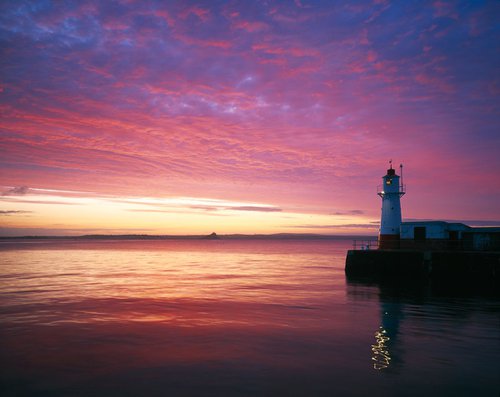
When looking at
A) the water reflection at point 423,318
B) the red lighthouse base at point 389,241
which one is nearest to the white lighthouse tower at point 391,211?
the red lighthouse base at point 389,241

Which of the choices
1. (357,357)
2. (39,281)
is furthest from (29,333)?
(39,281)

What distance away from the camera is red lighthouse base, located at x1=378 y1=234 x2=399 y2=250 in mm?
38450

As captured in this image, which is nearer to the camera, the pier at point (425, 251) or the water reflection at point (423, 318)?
the water reflection at point (423, 318)

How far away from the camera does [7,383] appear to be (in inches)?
430

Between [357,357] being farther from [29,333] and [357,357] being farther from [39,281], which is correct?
[39,281]

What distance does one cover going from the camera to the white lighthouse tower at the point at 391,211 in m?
38.8

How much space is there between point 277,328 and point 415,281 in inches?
875

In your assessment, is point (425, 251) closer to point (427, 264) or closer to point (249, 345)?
point (427, 264)

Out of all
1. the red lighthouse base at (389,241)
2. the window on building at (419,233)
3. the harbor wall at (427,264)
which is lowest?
the harbor wall at (427,264)

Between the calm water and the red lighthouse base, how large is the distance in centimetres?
1022

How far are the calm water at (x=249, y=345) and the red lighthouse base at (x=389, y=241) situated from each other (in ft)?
33.5

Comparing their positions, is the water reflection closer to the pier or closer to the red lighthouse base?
the pier

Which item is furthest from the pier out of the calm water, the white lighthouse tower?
the calm water

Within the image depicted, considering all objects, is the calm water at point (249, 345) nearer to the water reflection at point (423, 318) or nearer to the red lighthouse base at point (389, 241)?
the water reflection at point (423, 318)
